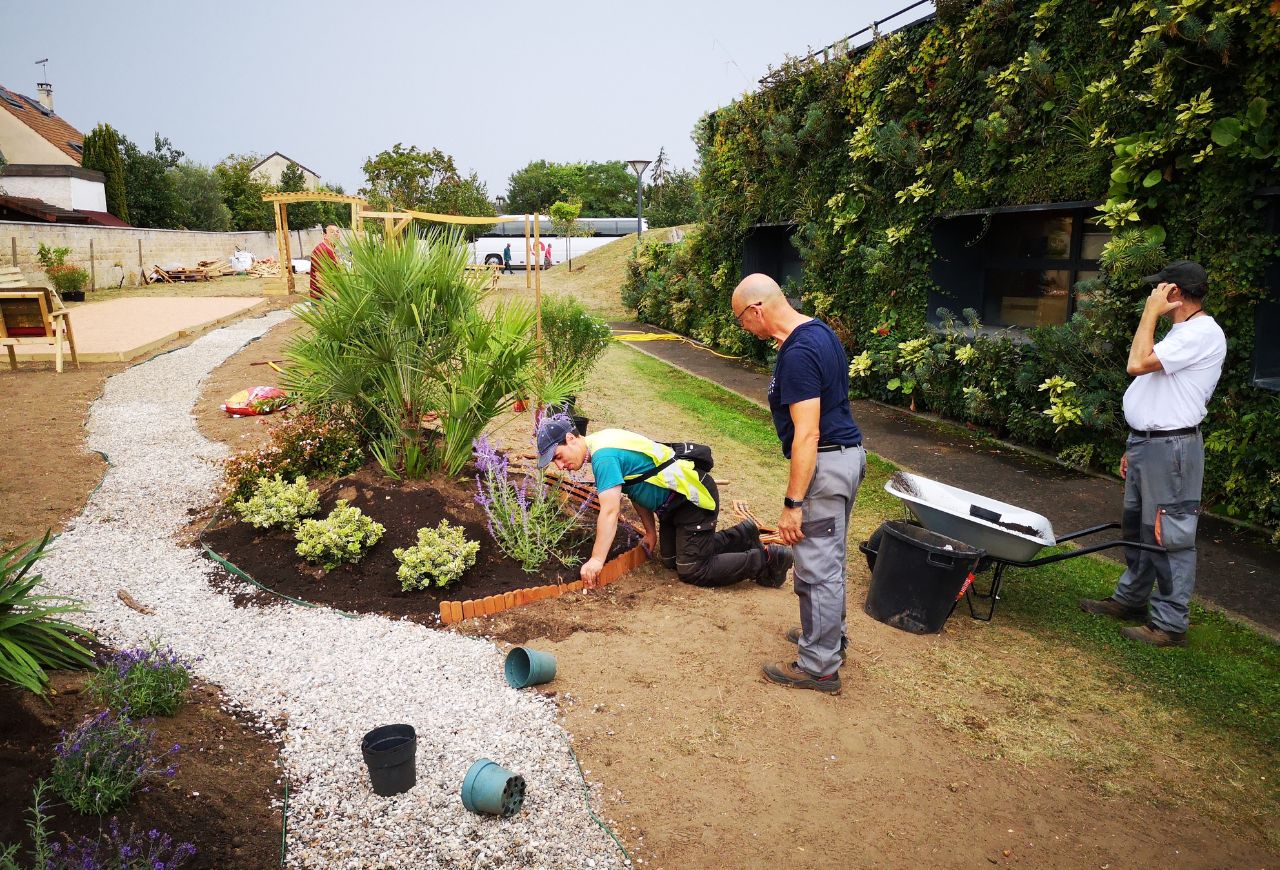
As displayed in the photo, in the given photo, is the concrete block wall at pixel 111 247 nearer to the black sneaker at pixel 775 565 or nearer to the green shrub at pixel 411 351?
the green shrub at pixel 411 351

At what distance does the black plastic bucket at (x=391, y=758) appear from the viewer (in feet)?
9.36

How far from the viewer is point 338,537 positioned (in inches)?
185

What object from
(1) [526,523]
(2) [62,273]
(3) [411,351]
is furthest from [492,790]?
(2) [62,273]

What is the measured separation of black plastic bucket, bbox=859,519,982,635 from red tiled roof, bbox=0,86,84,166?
4375 centimetres

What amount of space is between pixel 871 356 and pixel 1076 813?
26.9 feet

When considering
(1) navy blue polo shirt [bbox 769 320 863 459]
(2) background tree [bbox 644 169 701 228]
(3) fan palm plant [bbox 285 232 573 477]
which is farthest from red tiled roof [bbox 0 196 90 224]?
(1) navy blue polo shirt [bbox 769 320 863 459]

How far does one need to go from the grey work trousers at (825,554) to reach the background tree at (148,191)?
136 feet

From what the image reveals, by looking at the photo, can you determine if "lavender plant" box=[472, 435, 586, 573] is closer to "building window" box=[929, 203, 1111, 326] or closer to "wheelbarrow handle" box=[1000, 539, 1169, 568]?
"wheelbarrow handle" box=[1000, 539, 1169, 568]

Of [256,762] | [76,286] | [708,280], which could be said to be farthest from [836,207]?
[76,286]

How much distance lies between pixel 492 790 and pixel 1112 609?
3.80m

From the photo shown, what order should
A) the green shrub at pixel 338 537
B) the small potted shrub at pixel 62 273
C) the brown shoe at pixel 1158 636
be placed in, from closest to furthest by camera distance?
the brown shoe at pixel 1158 636, the green shrub at pixel 338 537, the small potted shrub at pixel 62 273

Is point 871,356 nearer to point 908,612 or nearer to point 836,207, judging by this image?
point 836,207

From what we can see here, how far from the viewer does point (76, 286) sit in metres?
20.6

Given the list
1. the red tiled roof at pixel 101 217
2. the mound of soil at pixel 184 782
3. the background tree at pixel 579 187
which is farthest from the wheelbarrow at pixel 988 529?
the background tree at pixel 579 187
